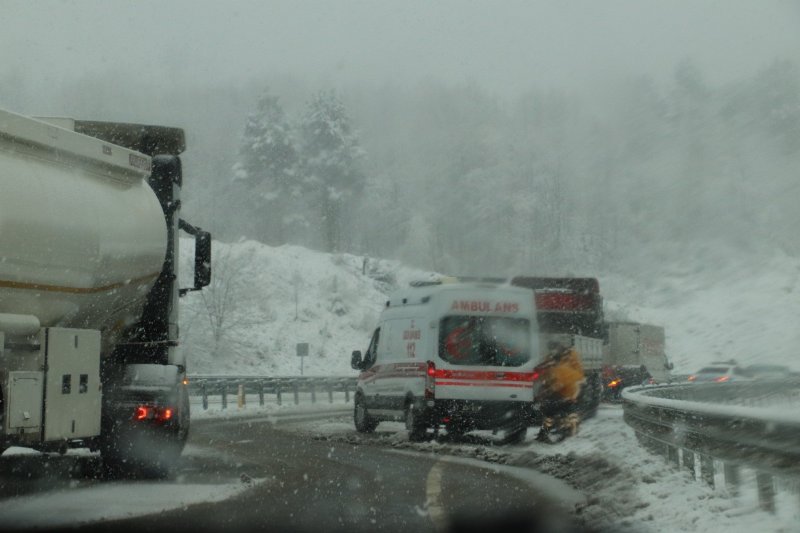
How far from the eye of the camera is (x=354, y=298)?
72.2m

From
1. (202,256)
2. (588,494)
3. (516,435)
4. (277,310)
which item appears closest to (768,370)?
(516,435)

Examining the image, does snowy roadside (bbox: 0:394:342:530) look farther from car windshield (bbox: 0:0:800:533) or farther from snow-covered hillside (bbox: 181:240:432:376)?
snow-covered hillside (bbox: 181:240:432:376)

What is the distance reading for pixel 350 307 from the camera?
71.6 m

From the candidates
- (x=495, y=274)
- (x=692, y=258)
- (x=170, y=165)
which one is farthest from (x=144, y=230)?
(x=692, y=258)

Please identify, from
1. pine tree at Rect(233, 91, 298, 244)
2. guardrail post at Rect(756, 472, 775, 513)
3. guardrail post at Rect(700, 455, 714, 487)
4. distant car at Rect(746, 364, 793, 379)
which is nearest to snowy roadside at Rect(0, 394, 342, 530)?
guardrail post at Rect(700, 455, 714, 487)

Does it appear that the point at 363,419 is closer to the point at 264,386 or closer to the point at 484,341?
the point at 484,341

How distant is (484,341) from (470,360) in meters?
0.40

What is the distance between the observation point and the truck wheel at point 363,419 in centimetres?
2110

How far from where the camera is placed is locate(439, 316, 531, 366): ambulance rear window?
17922 mm

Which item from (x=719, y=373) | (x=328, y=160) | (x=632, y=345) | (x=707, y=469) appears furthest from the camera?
(x=328, y=160)

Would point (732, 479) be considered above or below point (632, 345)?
below

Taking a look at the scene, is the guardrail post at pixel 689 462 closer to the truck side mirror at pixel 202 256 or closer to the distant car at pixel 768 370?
the truck side mirror at pixel 202 256

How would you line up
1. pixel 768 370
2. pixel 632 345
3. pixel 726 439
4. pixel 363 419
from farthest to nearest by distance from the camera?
1. pixel 632 345
2. pixel 768 370
3. pixel 363 419
4. pixel 726 439

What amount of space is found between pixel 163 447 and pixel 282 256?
214 feet
